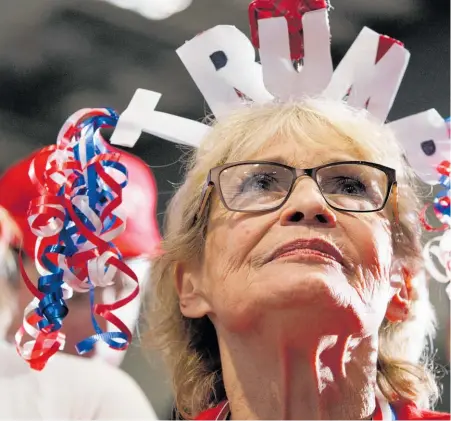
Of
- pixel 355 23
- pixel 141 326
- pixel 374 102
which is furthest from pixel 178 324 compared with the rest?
pixel 355 23

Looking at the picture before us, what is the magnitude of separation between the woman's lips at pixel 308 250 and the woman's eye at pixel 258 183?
14 cm

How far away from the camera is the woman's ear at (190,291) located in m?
1.25

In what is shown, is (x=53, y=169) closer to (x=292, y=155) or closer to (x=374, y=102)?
(x=292, y=155)

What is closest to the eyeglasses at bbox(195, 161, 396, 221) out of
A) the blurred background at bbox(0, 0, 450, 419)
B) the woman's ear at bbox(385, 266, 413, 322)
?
the woman's ear at bbox(385, 266, 413, 322)

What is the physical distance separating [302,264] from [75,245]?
0.47 m

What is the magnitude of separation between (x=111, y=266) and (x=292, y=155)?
1.33 ft

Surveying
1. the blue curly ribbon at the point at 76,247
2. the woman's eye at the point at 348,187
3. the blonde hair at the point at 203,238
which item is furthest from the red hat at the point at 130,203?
the woman's eye at the point at 348,187

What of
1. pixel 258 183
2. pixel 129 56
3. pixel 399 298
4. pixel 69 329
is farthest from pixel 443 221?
pixel 69 329

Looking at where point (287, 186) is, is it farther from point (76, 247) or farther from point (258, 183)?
point (76, 247)

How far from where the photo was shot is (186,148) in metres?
1.45

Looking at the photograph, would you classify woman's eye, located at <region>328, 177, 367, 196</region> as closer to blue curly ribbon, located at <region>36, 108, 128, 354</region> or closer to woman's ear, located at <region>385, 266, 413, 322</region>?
woman's ear, located at <region>385, 266, 413, 322</region>

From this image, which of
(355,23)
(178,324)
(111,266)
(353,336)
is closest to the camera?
(353,336)

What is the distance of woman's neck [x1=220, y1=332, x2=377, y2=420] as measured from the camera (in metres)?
1.11

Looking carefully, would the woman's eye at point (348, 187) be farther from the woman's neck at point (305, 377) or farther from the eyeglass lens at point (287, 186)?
the woman's neck at point (305, 377)
